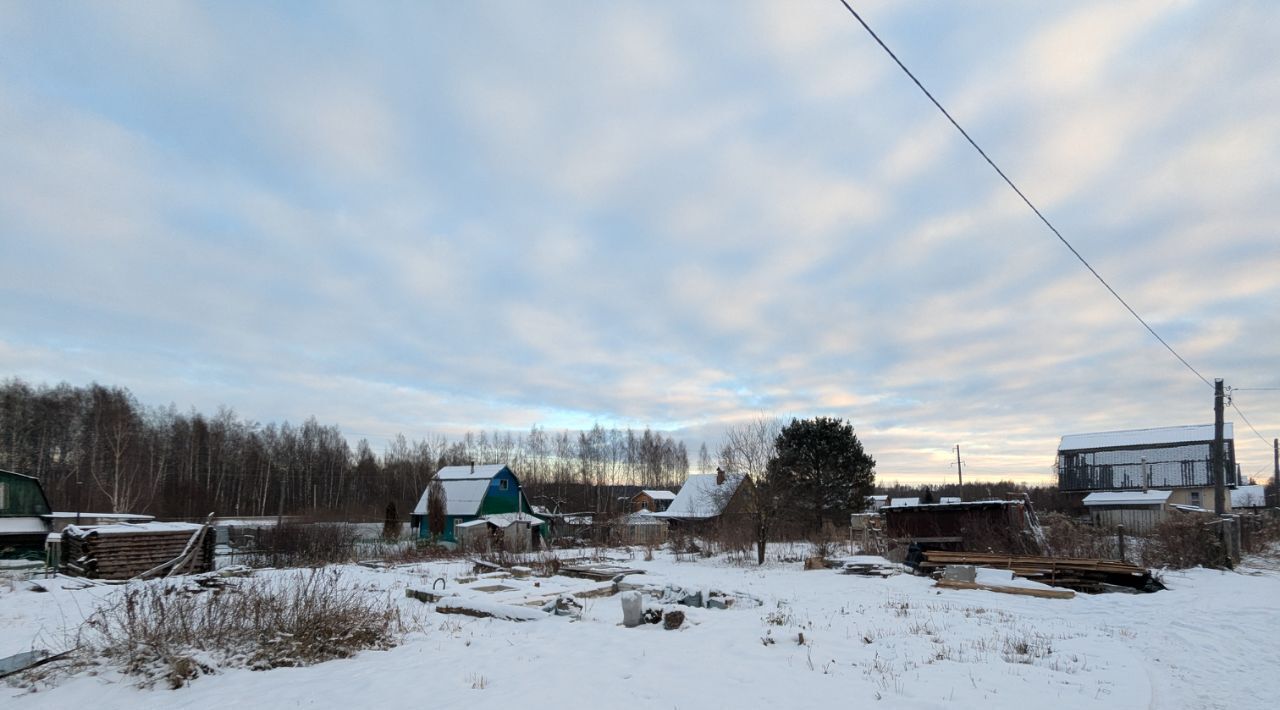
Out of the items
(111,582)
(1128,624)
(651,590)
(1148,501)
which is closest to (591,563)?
(651,590)

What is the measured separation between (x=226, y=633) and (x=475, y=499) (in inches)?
1183

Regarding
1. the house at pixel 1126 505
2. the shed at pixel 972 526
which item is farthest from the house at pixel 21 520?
the house at pixel 1126 505

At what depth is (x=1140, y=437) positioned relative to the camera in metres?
47.3

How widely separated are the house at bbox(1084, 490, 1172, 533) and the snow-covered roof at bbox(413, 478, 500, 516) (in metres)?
34.3

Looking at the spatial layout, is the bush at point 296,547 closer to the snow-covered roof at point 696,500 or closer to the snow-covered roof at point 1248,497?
the snow-covered roof at point 696,500

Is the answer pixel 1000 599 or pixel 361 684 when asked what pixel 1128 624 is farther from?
pixel 361 684

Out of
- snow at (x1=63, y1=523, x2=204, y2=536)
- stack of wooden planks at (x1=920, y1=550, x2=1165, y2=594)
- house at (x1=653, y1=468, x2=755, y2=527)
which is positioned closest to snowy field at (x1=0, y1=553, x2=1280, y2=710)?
stack of wooden planks at (x1=920, y1=550, x2=1165, y2=594)

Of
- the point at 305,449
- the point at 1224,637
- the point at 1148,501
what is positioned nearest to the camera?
the point at 1224,637

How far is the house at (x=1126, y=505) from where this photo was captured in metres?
37.2

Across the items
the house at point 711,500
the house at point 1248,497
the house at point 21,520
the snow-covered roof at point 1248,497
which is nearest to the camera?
the house at point 21,520

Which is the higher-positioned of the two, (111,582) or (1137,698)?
(1137,698)

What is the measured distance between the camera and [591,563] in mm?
22016

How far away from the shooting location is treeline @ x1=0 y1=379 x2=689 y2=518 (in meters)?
48.3

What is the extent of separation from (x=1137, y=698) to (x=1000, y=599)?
26.9 feet
